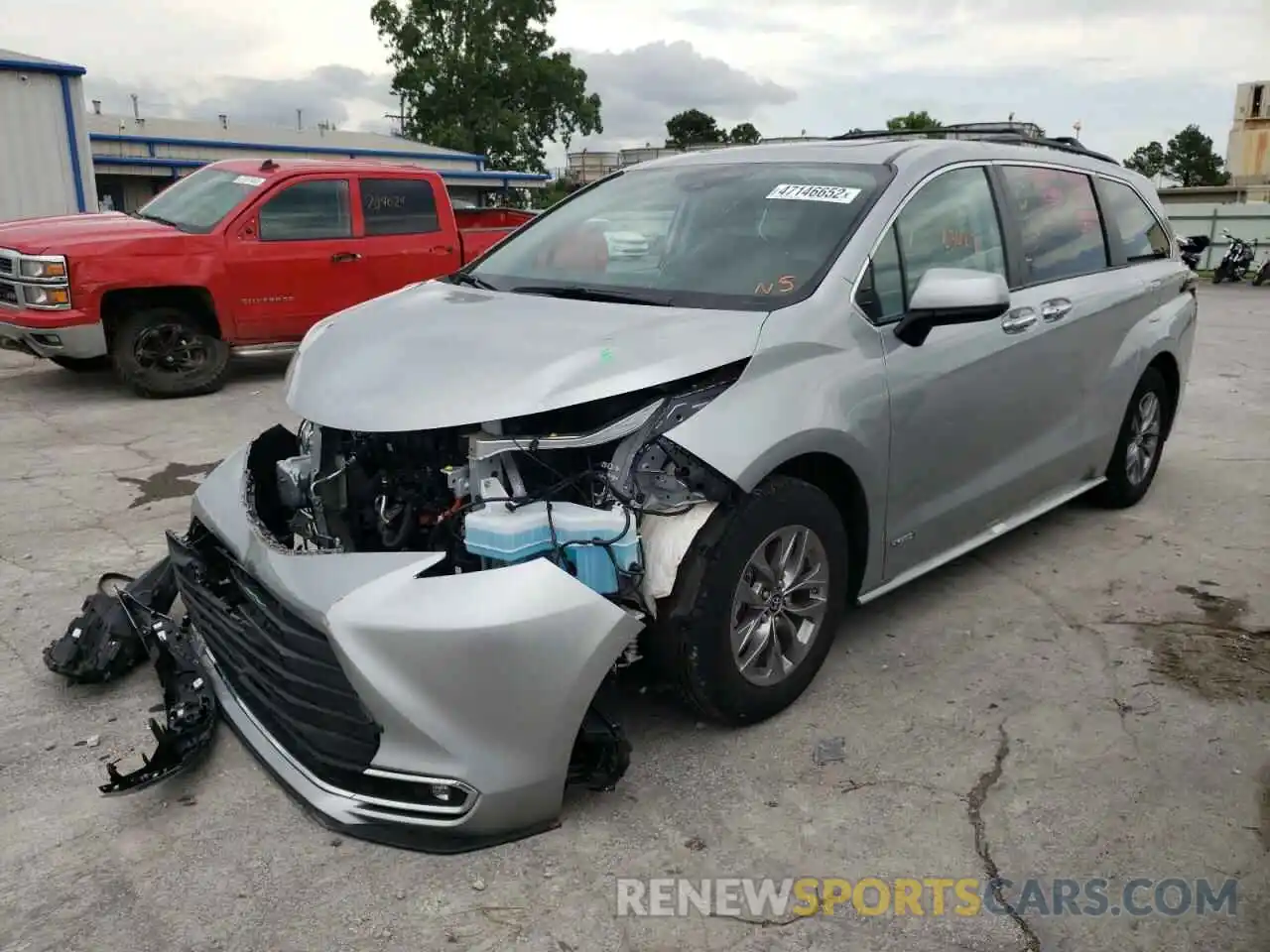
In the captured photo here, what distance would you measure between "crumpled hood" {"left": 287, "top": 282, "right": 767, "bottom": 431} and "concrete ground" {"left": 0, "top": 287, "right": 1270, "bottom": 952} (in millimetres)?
1105

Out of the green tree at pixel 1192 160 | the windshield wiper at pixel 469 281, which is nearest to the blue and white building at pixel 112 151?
the windshield wiper at pixel 469 281

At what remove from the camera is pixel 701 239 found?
12.2 ft

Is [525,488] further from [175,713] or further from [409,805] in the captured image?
[175,713]

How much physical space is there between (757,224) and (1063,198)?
5.75 feet

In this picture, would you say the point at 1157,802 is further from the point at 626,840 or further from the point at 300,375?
the point at 300,375

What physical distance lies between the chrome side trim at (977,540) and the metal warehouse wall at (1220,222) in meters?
21.1

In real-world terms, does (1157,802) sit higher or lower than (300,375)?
lower

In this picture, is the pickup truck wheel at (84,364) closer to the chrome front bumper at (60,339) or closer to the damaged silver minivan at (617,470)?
the chrome front bumper at (60,339)

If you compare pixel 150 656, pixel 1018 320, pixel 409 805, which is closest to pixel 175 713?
pixel 150 656

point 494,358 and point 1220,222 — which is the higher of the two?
point 1220,222

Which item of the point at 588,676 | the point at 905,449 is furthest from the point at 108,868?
the point at 905,449

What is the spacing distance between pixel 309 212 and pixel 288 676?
6891 mm

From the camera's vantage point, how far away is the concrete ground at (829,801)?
244 centimetres

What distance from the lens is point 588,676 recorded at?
8.46 feet
